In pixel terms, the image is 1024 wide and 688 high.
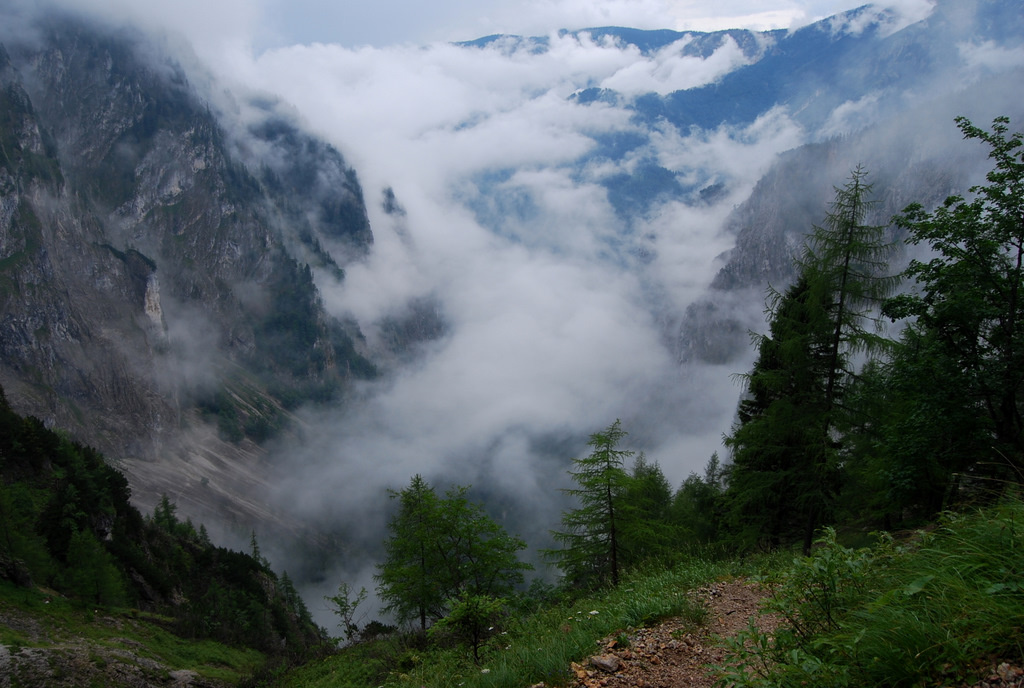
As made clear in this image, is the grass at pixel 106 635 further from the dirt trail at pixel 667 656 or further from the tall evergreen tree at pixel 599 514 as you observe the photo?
the dirt trail at pixel 667 656

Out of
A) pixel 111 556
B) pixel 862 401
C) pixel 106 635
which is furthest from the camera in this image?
pixel 111 556

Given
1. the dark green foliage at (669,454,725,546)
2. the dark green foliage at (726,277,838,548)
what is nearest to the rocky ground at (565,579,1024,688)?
the dark green foliage at (726,277,838,548)

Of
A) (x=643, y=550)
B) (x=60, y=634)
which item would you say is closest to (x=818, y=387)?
(x=643, y=550)

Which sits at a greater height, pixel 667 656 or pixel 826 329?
pixel 826 329

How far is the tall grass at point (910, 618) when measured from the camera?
348cm

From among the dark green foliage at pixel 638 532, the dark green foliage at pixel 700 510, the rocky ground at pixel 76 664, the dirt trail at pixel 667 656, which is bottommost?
the dirt trail at pixel 667 656

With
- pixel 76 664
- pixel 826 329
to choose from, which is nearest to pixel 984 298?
pixel 826 329

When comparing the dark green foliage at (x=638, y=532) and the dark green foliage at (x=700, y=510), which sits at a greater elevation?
the dark green foliage at (x=700, y=510)

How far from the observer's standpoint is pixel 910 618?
A: 3754 millimetres

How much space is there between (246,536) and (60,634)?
440 ft

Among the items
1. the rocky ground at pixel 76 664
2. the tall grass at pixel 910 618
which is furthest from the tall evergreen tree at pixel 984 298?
the rocky ground at pixel 76 664

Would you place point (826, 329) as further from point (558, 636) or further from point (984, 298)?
point (558, 636)

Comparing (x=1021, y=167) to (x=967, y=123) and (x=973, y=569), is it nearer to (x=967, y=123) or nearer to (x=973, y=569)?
(x=967, y=123)

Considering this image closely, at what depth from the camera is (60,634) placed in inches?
1029
